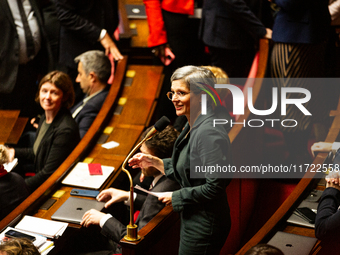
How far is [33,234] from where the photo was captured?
2.45 metres

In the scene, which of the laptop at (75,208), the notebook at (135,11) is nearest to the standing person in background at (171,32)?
the notebook at (135,11)

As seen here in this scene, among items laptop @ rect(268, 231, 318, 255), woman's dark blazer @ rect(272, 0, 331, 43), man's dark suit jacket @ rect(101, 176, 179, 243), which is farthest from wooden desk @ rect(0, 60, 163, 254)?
woman's dark blazer @ rect(272, 0, 331, 43)

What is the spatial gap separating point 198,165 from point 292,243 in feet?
2.45

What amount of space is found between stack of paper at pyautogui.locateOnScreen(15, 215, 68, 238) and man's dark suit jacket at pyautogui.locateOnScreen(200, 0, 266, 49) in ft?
6.59

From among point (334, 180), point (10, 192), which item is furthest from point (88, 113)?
point (334, 180)

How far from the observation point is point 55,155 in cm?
323

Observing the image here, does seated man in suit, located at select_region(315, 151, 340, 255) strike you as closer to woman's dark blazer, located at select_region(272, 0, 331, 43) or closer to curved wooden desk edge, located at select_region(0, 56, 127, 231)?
woman's dark blazer, located at select_region(272, 0, 331, 43)

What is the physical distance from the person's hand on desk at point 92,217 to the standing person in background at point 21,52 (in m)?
2.11

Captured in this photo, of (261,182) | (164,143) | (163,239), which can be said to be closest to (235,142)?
(261,182)

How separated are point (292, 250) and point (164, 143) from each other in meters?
0.86

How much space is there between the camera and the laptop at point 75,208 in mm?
2598

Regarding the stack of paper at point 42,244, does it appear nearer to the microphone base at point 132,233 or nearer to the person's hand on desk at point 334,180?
the microphone base at point 132,233

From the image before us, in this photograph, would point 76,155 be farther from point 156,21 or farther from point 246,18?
point 246,18

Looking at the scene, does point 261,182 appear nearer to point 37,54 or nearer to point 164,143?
point 164,143
